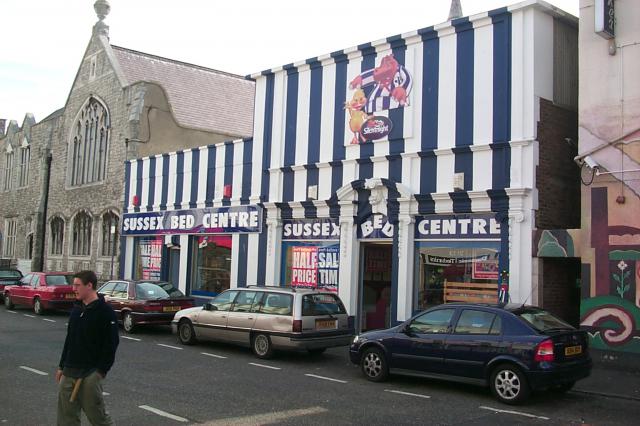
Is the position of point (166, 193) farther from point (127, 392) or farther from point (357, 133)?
point (127, 392)

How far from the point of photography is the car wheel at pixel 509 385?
9.07m

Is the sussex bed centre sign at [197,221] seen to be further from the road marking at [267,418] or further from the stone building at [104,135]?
the road marking at [267,418]

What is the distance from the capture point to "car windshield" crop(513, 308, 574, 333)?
9492 millimetres

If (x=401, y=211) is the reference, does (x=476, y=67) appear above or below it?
above

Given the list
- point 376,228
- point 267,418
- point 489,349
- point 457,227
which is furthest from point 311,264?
point 267,418

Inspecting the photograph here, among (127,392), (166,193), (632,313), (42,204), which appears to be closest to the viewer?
(127,392)

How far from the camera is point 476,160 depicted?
49.1 feet

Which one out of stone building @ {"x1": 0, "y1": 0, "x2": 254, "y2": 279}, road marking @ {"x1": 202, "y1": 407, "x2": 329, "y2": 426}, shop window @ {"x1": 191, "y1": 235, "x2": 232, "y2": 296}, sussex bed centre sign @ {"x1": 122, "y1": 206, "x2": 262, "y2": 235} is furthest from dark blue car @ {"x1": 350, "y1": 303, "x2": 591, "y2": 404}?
stone building @ {"x1": 0, "y1": 0, "x2": 254, "y2": 279}

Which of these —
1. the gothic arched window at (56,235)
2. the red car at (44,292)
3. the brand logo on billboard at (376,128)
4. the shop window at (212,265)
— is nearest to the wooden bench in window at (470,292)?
the brand logo on billboard at (376,128)

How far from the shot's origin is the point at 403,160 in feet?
53.5

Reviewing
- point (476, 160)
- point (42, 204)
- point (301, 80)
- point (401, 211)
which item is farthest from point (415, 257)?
point (42, 204)

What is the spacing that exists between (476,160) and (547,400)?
22.0 ft

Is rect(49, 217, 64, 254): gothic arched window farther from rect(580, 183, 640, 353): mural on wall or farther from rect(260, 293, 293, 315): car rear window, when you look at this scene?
rect(580, 183, 640, 353): mural on wall

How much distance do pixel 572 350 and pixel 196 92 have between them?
26.6 m
